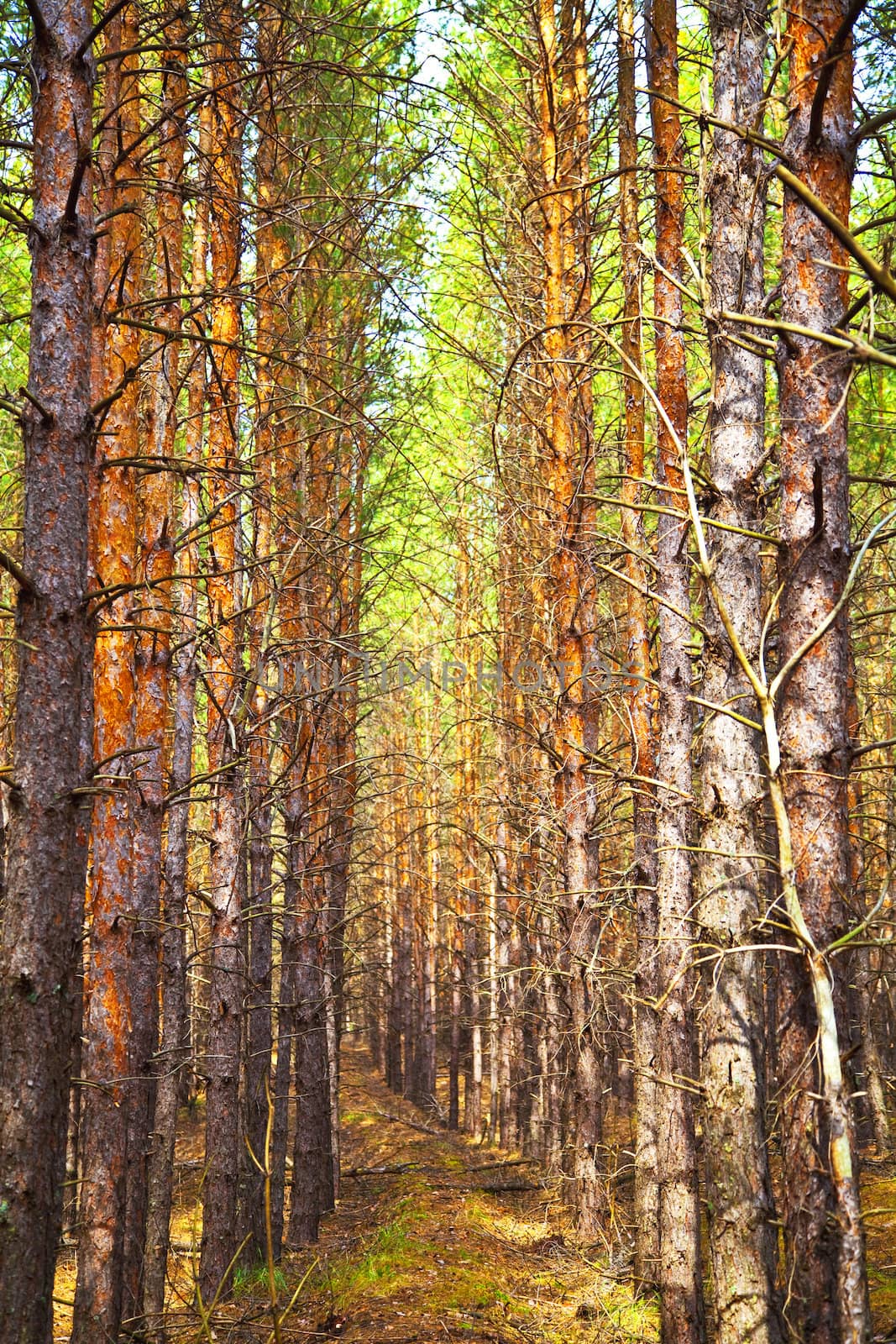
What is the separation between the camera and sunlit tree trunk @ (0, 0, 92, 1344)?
8.96ft

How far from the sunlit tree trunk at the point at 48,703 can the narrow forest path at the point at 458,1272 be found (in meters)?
1.11

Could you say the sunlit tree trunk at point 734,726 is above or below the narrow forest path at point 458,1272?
above

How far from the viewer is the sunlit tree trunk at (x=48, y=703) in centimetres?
273

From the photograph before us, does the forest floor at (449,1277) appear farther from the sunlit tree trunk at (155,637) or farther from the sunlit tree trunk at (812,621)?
the sunlit tree trunk at (155,637)

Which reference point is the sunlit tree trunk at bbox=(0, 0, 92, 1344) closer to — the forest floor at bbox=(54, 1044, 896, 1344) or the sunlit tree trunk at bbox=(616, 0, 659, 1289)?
the forest floor at bbox=(54, 1044, 896, 1344)

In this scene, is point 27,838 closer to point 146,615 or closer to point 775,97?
point 775,97

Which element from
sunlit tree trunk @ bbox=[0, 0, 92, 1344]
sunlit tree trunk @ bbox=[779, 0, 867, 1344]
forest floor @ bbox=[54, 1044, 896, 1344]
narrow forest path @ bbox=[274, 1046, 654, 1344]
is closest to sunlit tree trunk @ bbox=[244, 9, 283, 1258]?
forest floor @ bbox=[54, 1044, 896, 1344]

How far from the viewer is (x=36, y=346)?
3166mm

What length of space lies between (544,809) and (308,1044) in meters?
4.81

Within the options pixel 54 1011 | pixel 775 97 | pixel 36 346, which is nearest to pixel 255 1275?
pixel 54 1011

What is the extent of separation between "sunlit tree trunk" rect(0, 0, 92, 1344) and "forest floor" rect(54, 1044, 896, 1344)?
68 centimetres

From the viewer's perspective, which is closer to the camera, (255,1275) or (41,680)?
(41,680)

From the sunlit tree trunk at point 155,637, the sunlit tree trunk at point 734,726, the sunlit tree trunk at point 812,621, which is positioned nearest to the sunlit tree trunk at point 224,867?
the sunlit tree trunk at point 155,637

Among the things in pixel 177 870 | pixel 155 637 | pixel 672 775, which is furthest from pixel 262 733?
pixel 672 775
